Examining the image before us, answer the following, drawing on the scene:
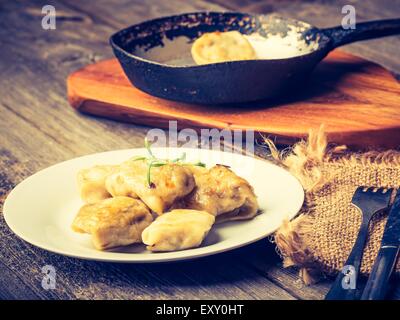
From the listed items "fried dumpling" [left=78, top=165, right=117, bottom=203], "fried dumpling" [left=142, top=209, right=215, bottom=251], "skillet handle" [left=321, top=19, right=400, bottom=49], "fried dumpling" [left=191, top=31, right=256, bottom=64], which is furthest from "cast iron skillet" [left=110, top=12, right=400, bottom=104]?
"fried dumpling" [left=142, top=209, right=215, bottom=251]

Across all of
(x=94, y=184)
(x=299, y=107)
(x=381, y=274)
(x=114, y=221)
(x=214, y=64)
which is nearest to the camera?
(x=381, y=274)

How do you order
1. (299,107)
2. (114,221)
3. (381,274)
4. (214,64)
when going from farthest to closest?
(299,107)
(214,64)
(114,221)
(381,274)

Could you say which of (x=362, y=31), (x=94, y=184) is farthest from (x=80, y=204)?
(x=362, y=31)

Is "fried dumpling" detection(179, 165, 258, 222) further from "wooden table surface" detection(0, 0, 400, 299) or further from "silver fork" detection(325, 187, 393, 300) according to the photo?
"silver fork" detection(325, 187, 393, 300)

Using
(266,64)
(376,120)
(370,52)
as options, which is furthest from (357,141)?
(370,52)

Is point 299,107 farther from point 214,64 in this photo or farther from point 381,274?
point 381,274
